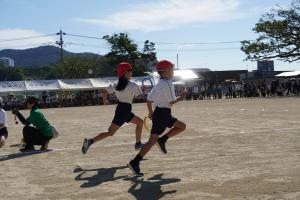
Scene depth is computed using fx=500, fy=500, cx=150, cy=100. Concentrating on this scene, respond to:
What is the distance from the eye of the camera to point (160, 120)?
290 inches

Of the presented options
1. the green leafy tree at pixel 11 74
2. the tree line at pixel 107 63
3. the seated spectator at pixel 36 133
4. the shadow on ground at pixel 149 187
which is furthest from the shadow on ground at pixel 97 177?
the green leafy tree at pixel 11 74

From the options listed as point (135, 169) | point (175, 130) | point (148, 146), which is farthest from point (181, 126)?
point (135, 169)

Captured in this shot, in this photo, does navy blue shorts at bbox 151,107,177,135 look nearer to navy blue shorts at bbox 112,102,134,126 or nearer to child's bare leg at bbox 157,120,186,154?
child's bare leg at bbox 157,120,186,154

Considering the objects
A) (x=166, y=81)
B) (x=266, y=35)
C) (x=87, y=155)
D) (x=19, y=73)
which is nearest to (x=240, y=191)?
(x=166, y=81)

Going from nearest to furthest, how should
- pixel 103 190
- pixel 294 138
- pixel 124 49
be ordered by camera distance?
pixel 103 190
pixel 294 138
pixel 124 49

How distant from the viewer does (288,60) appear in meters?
52.1

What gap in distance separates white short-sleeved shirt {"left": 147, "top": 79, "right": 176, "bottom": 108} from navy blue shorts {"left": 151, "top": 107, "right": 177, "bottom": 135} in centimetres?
7

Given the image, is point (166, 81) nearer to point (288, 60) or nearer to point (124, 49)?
point (288, 60)

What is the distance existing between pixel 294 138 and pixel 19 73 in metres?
116

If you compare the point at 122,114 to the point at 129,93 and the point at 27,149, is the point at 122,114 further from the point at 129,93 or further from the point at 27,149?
the point at 27,149

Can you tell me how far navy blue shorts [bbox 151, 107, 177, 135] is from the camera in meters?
7.30

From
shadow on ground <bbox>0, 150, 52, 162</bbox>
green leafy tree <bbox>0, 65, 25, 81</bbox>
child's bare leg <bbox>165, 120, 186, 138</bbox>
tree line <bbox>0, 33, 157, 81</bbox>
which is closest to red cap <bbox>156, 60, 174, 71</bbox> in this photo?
child's bare leg <bbox>165, 120, 186, 138</bbox>

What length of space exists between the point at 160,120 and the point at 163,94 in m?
0.39

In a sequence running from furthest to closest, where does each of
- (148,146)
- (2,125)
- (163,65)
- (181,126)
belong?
(2,125)
(181,126)
(163,65)
(148,146)
